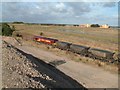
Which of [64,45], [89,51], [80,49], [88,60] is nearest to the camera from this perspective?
[88,60]

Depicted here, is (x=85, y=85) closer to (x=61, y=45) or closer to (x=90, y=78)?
(x=90, y=78)

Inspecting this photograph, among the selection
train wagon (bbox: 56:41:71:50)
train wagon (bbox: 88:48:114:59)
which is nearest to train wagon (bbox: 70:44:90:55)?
train wagon (bbox: 56:41:71:50)

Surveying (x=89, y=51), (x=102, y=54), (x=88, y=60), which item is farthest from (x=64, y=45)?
(x=102, y=54)

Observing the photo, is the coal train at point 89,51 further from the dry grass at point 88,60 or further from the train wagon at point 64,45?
the dry grass at point 88,60

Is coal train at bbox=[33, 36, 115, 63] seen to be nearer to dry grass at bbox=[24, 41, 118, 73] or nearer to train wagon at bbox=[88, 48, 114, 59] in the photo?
train wagon at bbox=[88, 48, 114, 59]

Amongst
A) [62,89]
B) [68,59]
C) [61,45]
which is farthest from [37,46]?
[62,89]

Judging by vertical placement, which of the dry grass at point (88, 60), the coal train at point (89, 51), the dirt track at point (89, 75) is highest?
the coal train at point (89, 51)

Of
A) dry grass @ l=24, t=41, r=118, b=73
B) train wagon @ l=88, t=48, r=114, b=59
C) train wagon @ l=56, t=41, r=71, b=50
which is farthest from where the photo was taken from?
train wagon @ l=56, t=41, r=71, b=50

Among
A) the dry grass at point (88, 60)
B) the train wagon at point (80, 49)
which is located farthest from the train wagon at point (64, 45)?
the train wagon at point (80, 49)

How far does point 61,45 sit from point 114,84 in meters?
30.4

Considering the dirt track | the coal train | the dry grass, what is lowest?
the dirt track

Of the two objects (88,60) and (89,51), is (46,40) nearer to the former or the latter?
(89,51)

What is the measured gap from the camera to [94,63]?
140ft

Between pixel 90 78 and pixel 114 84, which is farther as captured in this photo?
pixel 90 78
